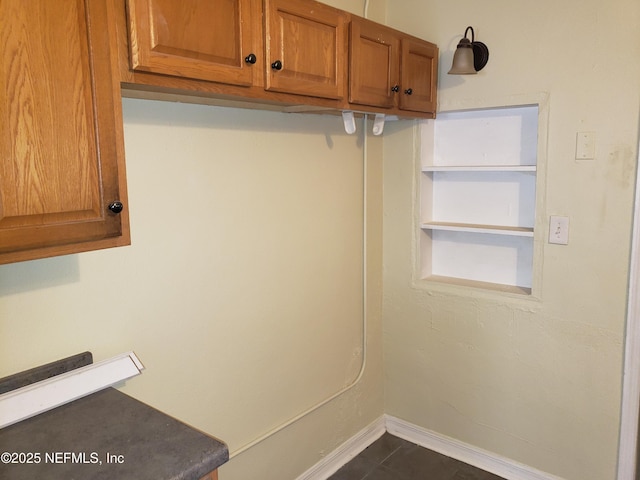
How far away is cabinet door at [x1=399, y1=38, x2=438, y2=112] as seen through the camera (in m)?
2.13

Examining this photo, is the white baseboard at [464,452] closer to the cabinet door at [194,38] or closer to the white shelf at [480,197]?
the white shelf at [480,197]

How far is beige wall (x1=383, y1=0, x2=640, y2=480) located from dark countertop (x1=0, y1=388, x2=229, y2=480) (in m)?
1.69

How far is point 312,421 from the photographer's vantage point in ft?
7.69

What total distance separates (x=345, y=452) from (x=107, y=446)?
1.70 m

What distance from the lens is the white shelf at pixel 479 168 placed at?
221 centimetres

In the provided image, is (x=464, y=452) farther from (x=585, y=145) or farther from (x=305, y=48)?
(x=305, y=48)

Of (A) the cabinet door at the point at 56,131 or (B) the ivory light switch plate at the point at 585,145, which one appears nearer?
(A) the cabinet door at the point at 56,131

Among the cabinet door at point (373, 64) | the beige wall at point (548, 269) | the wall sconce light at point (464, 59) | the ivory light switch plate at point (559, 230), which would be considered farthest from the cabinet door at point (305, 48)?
the ivory light switch plate at point (559, 230)

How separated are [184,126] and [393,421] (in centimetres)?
206

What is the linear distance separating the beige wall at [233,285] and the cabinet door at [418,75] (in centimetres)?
36

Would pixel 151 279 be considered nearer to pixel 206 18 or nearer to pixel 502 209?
pixel 206 18

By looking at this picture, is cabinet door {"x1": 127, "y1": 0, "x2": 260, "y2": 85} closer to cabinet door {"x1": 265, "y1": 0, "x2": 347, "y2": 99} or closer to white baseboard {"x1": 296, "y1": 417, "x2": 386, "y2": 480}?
cabinet door {"x1": 265, "y1": 0, "x2": 347, "y2": 99}

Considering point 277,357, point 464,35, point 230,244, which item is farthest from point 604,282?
point 230,244

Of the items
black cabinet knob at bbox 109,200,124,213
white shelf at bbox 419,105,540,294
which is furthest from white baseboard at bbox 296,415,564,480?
black cabinet knob at bbox 109,200,124,213
